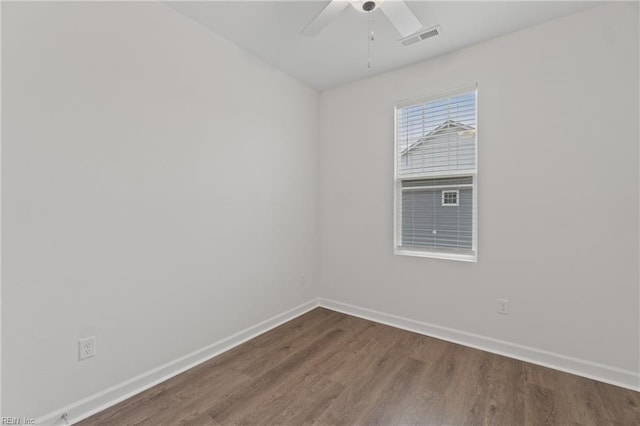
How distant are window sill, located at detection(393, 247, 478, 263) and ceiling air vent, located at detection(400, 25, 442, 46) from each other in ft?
6.24

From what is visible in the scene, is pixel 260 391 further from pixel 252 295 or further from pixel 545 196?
pixel 545 196

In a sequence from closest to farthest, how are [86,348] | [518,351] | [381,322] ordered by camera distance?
1. [86,348]
2. [518,351]
3. [381,322]

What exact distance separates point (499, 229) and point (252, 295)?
7.62ft

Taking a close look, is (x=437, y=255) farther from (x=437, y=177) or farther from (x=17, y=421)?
(x=17, y=421)

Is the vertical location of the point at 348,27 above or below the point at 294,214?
above

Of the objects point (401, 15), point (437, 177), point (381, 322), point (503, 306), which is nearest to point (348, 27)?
point (401, 15)

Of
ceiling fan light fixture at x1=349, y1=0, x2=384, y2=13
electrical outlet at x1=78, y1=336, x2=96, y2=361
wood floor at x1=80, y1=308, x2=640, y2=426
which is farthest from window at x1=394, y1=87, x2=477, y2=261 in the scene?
electrical outlet at x1=78, y1=336, x2=96, y2=361

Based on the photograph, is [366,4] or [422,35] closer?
[366,4]

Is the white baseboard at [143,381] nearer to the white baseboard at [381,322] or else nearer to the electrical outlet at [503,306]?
the white baseboard at [381,322]

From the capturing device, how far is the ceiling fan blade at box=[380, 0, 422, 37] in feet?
5.39

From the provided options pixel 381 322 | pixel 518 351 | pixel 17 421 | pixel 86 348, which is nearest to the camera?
pixel 17 421

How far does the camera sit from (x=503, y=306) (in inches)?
95.0

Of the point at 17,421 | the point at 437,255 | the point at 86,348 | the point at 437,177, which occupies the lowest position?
the point at 17,421

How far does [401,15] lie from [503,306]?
2.38 metres
